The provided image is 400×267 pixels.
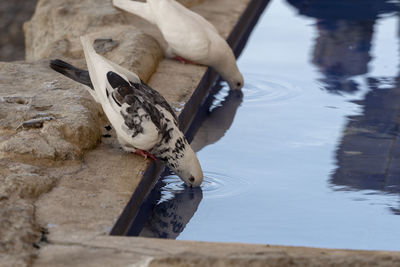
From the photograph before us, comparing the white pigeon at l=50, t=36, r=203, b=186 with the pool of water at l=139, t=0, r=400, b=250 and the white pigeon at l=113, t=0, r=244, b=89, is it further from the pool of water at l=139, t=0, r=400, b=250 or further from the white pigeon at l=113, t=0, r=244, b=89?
the white pigeon at l=113, t=0, r=244, b=89

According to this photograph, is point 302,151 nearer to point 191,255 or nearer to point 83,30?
point 191,255

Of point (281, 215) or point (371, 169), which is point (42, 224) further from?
point (371, 169)

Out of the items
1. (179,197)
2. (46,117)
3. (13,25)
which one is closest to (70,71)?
(46,117)

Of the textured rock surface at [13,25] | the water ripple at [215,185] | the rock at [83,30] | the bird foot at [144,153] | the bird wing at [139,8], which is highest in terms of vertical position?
the bird foot at [144,153]

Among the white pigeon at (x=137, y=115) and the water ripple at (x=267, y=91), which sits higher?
the white pigeon at (x=137, y=115)

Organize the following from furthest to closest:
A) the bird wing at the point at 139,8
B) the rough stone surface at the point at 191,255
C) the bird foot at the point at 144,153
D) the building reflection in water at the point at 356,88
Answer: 1. the bird wing at the point at 139,8
2. the building reflection in water at the point at 356,88
3. the bird foot at the point at 144,153
4. the rough stone surface at the point at 191,255

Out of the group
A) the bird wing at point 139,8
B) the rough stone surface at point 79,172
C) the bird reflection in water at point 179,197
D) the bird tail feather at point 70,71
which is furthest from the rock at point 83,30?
the bird tail feather at point 70,71

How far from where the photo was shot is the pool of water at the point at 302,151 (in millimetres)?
3564

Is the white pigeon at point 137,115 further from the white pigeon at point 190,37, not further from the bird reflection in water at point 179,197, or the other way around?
the white pigeon at point 190,37

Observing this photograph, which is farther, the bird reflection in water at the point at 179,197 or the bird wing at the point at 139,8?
the bird wing at the point at 139,8

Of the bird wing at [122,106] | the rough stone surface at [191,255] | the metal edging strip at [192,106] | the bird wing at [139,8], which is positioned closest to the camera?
the rough stone surface at [191,255]

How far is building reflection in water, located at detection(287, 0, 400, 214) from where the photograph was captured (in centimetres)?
419

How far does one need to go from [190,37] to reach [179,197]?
1.74 m

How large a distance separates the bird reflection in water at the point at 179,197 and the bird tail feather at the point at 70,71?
2.14 feet
